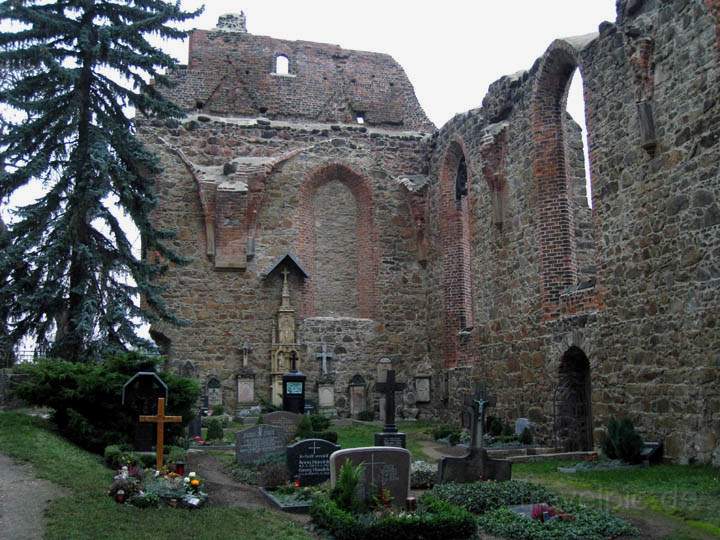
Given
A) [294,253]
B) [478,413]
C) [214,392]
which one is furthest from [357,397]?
[478,413]

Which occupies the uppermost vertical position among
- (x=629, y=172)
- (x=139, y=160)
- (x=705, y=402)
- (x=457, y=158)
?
(x=457, y=158)

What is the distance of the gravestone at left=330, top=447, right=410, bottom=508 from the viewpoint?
8992mm

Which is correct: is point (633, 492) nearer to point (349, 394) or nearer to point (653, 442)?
point (653, 442)

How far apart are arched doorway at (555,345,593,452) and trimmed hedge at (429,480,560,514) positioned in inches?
216

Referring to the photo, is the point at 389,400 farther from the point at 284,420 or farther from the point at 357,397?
the point at 357,397

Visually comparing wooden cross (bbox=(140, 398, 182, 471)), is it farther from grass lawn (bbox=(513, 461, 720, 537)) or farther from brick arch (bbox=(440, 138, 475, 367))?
brick arch (bbox=(440, 138, 475, 367))

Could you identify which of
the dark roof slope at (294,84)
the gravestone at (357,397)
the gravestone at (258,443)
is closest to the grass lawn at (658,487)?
the gravestone at (258,443)

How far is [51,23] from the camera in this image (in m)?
16.8

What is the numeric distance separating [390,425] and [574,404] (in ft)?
13.0

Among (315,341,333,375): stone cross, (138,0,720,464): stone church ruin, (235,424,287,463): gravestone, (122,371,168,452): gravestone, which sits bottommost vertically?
(235,424,287,463): gravestone

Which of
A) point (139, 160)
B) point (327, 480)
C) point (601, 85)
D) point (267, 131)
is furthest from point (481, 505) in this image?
point (267, 131)

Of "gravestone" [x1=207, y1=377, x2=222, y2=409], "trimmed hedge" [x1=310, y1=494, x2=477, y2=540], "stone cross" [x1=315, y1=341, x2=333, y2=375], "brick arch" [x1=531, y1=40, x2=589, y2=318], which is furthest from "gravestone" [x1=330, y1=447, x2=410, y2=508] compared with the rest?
"stone cross" [x1=315, y1=341, x2=333, y2=375]

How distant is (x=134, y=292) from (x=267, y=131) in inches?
327

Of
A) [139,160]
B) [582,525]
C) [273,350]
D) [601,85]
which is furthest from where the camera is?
[273,350]
